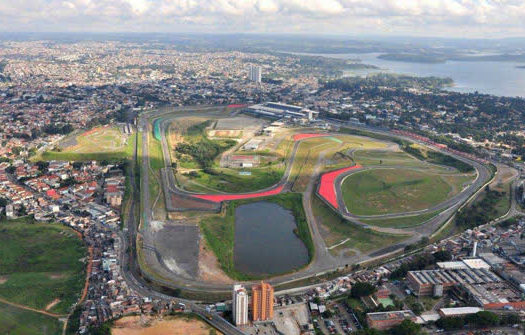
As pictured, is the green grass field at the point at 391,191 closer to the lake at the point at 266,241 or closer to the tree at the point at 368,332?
the lake at the point at 266,241

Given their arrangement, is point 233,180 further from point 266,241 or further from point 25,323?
point 25,323

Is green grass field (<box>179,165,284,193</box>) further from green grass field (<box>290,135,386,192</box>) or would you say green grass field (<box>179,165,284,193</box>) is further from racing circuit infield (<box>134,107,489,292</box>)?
green grass field (<box>290,135,386,192</box>)

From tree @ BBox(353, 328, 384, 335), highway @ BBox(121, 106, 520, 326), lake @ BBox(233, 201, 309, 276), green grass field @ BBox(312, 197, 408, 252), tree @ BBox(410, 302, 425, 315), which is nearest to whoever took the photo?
tree @ BBox(353, 328, 384, 335)

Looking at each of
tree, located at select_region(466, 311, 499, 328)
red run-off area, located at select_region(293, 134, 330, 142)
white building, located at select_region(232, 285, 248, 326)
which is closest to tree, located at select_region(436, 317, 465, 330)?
tree, located at select_region(466, 311, 499, 328)

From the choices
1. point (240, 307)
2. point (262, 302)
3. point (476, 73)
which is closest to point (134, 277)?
point (240, 307)

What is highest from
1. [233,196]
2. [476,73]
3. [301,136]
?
[476,73]

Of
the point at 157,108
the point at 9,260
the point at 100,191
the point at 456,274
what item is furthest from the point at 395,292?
the point at 157,108
